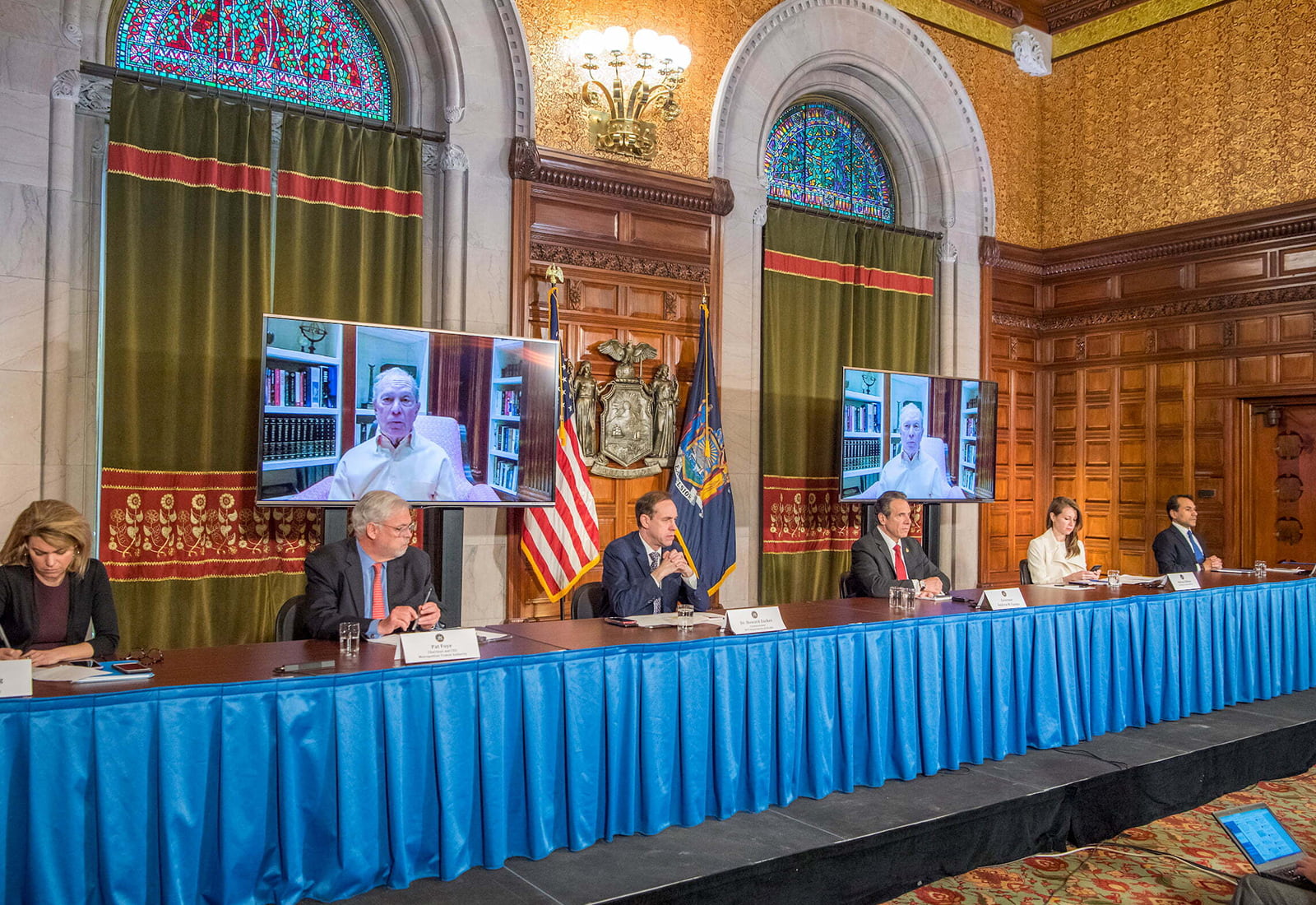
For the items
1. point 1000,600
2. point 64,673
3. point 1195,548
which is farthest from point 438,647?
point 1195,548

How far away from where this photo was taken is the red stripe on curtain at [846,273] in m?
7.24

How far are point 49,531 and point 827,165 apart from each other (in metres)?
6.26

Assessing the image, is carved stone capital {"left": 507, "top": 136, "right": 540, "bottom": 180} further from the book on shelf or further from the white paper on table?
the white paper on table

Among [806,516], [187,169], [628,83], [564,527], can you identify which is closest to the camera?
[187,169]

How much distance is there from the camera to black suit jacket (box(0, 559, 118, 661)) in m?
3.22

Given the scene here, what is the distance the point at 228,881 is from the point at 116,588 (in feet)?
9.46

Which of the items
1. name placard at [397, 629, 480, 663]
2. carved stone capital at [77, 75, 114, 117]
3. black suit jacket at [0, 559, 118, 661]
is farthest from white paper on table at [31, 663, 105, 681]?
carved stone capital at [77, 75, 114, 117]

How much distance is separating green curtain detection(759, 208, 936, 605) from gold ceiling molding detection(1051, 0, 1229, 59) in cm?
258

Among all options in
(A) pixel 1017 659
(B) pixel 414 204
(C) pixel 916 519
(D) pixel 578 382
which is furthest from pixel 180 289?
(C) pixel 916 519

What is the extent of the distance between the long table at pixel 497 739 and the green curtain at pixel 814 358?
284 centimetres

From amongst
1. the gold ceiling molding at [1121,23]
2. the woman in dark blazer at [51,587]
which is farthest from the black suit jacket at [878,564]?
the gold ceiling molding at [1121,23]

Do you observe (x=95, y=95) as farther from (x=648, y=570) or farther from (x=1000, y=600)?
(x=1000, y=600)

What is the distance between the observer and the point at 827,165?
7.96 meters

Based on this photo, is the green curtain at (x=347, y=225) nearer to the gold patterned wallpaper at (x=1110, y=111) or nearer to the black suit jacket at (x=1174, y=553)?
the gold patterned wallpaper at (x=1110, y=111)
